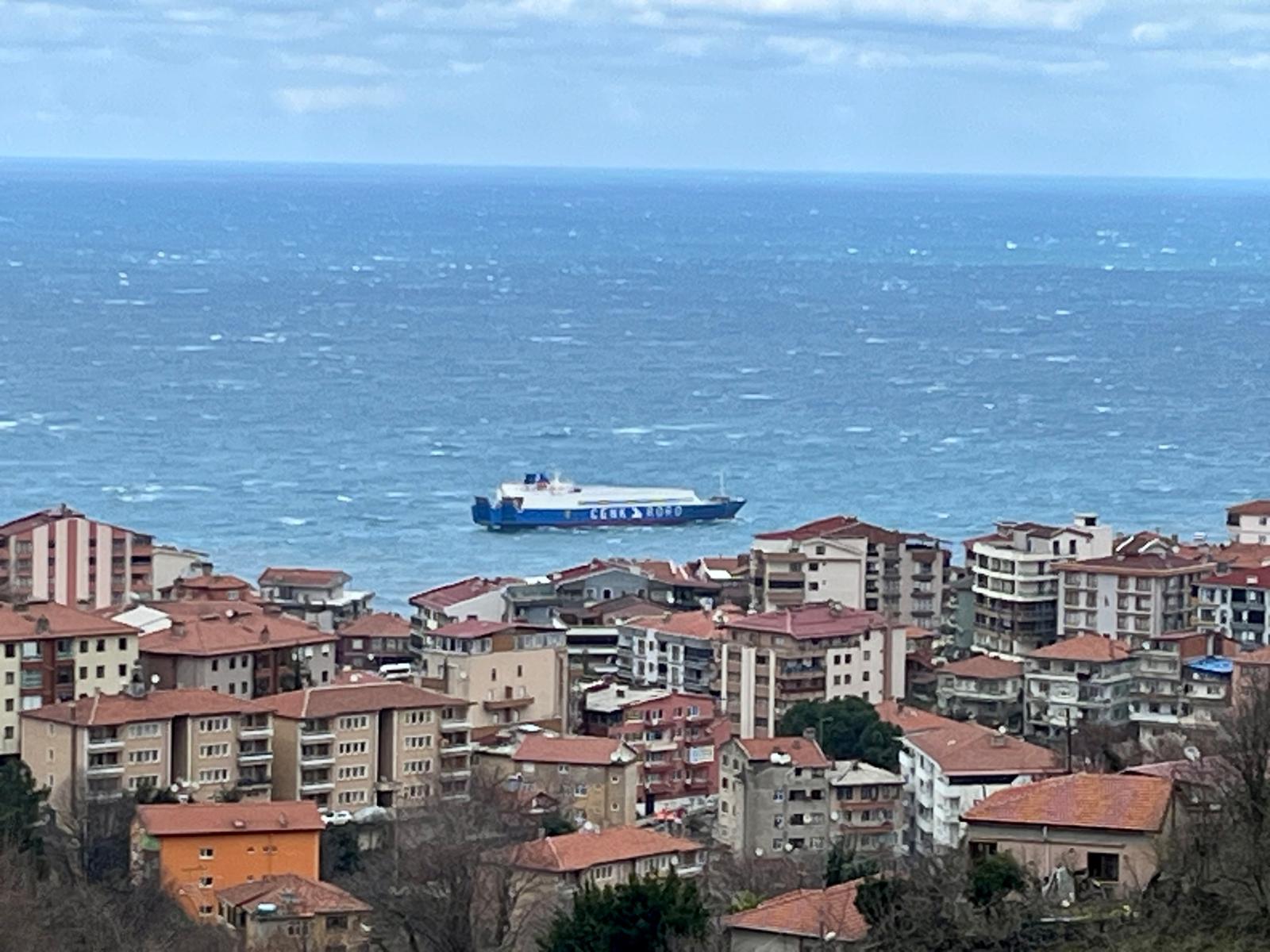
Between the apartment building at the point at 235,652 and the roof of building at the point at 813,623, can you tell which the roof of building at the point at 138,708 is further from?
the roof of building at the point at 813,623

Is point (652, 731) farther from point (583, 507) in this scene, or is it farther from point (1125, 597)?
point (583, 507)

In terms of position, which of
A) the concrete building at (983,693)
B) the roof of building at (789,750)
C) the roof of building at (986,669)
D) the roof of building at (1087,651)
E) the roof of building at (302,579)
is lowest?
the concrete building at (983,693)

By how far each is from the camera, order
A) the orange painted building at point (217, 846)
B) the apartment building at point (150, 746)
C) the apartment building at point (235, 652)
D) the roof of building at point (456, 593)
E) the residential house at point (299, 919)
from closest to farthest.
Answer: the residential house at point (299, 919) < the orange painted building at point (217, 846) < the apartment building at point (150, 746) < the apartment building at point (235, 652) < the roof of building at point (456, 593)

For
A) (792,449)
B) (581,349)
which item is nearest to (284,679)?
(792,449)

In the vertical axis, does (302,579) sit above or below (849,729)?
above

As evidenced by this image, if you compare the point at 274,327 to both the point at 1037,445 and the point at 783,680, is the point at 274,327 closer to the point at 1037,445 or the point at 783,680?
the point at 1037,445

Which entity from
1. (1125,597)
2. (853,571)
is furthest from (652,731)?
(853,571)

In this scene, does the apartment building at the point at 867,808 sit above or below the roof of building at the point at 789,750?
below

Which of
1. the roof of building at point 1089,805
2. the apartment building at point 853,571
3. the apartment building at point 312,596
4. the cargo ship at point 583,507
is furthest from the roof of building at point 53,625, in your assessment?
the cargo ship at point 583,507
